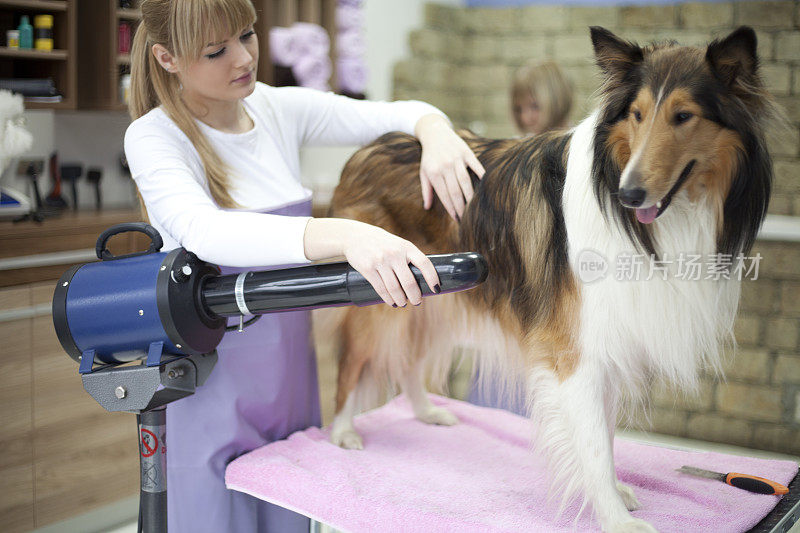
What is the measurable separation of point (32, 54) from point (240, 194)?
1.94 m

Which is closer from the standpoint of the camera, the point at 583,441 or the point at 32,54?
the point at 583,441

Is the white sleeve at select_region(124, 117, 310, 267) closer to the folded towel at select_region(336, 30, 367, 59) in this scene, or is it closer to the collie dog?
the collie dog

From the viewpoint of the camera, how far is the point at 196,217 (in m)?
1.27

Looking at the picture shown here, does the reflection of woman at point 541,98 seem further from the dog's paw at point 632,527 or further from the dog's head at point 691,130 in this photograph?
the dog's paw at point 632,527

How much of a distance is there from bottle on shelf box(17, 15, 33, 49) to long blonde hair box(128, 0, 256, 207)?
185 cm

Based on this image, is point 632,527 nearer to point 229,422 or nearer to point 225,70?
point 229,422

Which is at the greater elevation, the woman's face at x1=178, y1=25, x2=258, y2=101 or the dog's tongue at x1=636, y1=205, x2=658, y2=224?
the woman's face at x1=178, y1=25, x2=258, y2=101

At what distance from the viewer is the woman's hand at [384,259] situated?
1104 millimetres

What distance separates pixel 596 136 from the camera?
140 centimetres

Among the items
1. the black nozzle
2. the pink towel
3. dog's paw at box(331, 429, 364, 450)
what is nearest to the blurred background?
dog's paw at box(331, 429, 364, 450)

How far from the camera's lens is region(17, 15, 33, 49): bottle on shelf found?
305 cm

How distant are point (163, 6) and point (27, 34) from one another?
2.01m

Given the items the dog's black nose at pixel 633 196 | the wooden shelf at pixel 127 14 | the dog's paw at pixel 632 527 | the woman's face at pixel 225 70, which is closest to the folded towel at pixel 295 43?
the wooden shelf at pixel 127 14

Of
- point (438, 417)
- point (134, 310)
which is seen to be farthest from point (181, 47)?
point (438, 417)
